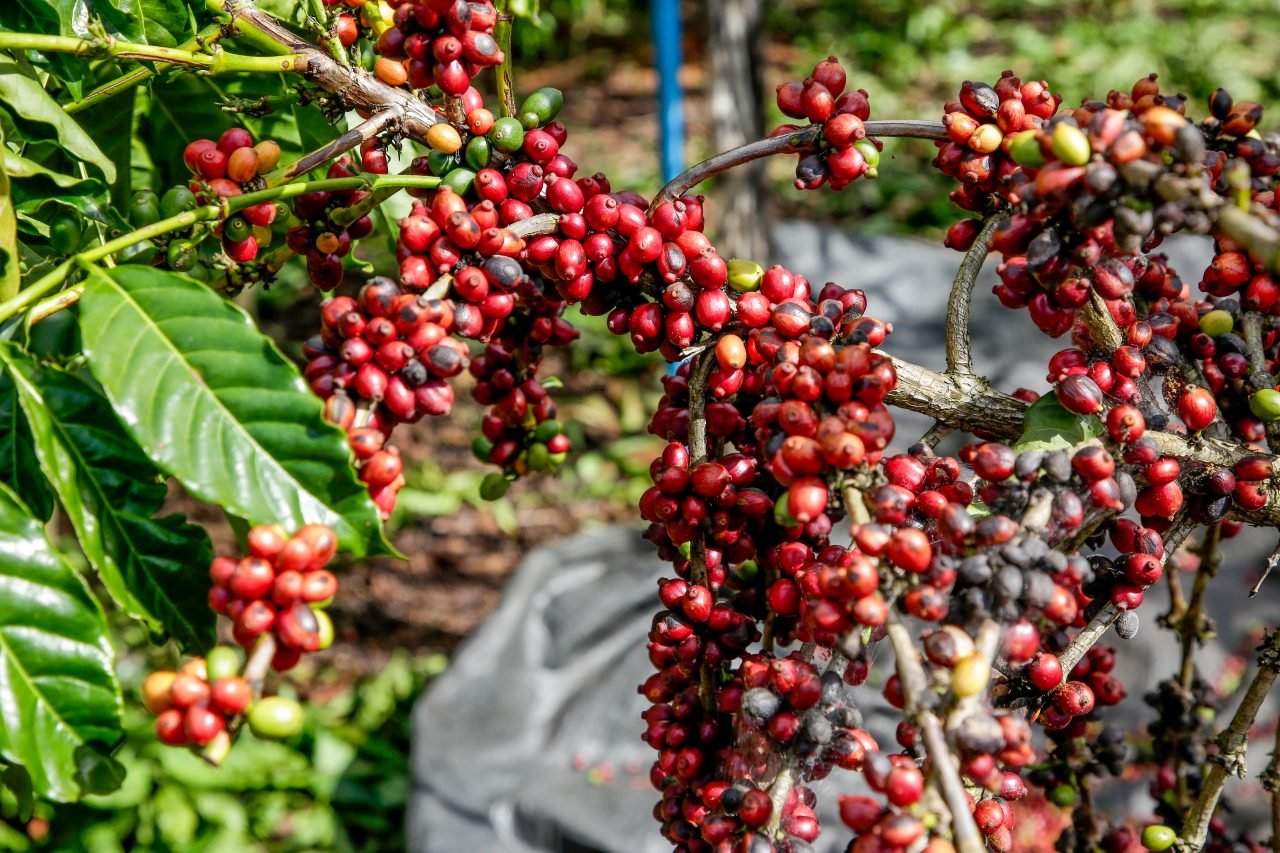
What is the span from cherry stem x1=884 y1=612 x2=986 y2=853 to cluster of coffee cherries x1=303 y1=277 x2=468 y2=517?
418 mm

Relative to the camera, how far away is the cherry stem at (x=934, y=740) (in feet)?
2.35

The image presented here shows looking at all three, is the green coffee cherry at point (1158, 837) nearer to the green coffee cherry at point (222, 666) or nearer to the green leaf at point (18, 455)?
the green coffee cherry at point (222, 666)

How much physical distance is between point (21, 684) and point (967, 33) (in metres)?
7.14

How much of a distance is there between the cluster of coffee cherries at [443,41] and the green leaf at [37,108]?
0.32m

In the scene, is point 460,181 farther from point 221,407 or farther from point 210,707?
point 210,707

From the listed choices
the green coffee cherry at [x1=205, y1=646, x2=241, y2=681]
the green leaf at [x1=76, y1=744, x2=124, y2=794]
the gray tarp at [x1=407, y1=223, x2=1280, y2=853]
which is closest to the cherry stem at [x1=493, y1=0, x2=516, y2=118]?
the green coffee cherry at [x1=205, y1=646, x2=241, y2=681]

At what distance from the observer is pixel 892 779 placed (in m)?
0.75

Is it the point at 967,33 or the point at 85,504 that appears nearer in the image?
the point at 85,504

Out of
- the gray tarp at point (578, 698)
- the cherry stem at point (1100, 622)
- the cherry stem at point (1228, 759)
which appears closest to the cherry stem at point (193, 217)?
the cherry stem at point (1100, 622)

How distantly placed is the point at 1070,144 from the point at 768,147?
336 mm

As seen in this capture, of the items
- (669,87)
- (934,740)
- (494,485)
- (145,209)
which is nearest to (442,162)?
(145,209)

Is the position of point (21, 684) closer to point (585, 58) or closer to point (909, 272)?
point (909, 272)

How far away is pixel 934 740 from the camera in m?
0.74

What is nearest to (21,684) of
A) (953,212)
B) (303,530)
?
(303,530)
